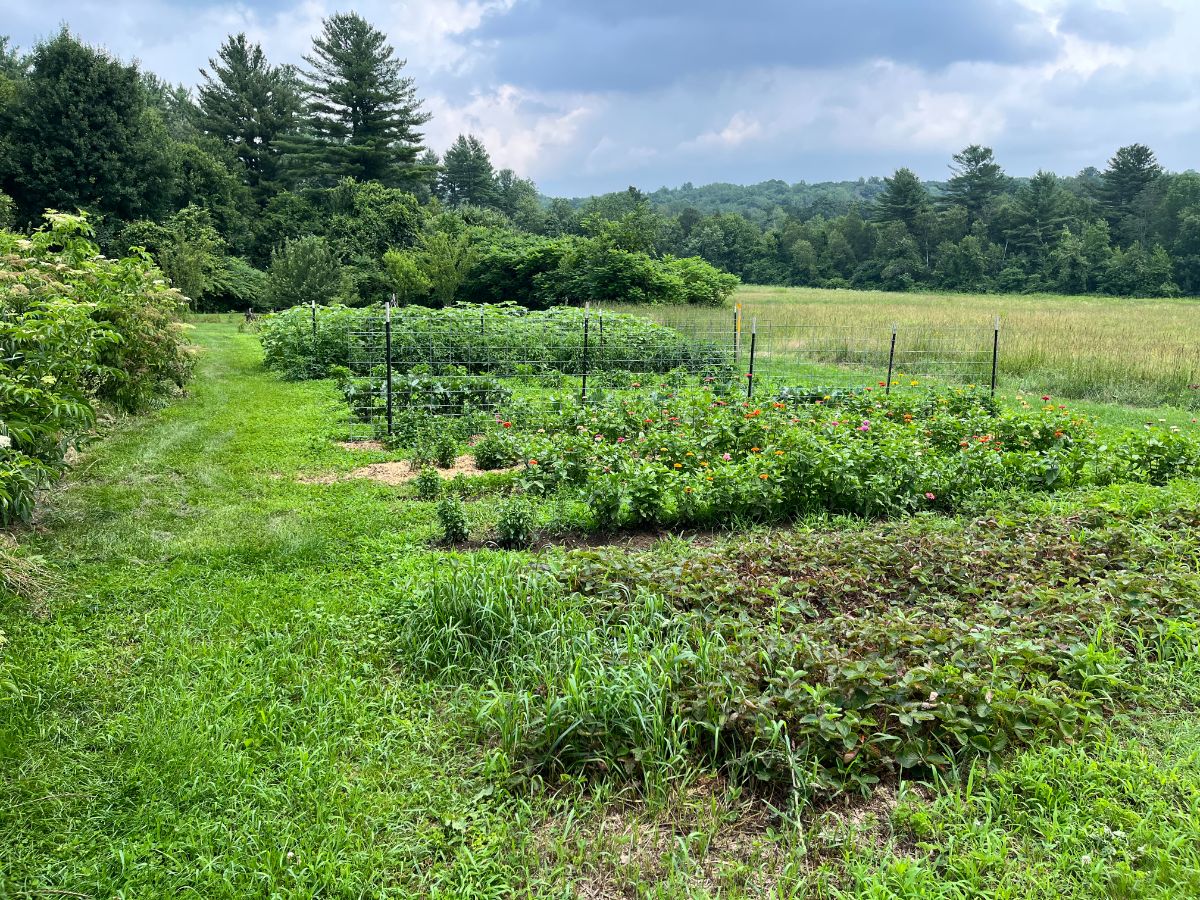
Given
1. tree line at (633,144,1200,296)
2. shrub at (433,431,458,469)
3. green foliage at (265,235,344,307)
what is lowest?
shrub at (433,431,458,469)

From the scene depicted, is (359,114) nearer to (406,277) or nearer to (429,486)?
(406,277)

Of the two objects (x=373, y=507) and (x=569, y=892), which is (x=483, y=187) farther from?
(x=569, y=892)

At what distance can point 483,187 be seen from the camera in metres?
56.2

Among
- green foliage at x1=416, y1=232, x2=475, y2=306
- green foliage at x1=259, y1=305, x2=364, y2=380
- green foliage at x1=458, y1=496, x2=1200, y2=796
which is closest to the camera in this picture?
green foliage at x1=458, y1=496, x2=1200, y2=796

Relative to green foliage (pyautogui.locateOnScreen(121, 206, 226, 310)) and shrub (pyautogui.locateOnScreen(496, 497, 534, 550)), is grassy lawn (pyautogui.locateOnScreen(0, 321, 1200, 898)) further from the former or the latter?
green foliage (pyautogui.locateOnScreen(121, 206, 226, 310))

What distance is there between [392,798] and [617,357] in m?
11.1

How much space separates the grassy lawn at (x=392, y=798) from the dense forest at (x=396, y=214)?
15.8 metres

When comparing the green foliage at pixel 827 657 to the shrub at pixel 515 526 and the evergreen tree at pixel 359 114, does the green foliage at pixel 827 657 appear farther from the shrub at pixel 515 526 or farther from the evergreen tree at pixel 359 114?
the evergreen tree at pixel 359 114

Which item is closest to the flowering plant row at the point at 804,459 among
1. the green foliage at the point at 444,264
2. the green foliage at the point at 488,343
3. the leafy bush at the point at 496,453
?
the leafy bush at the point at 496,453

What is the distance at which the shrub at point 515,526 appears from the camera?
5.04 m

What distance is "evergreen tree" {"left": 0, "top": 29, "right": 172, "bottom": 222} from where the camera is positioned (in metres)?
28.9

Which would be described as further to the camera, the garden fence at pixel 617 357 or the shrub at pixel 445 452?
the garden fence at pixel 617 357

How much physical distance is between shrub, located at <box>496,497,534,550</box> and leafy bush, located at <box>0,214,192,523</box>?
2.60 meters

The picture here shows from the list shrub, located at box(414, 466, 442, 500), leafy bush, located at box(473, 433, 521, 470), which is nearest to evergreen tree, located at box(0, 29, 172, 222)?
leafy bush, located at box(473, 433, 521, 470)
